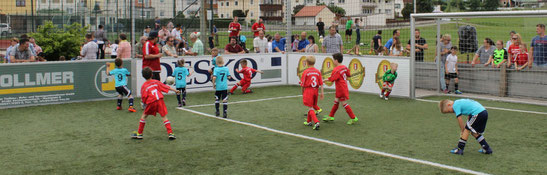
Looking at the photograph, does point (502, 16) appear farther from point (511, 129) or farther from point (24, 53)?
point (24, 53)

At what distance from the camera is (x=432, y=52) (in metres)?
18.1

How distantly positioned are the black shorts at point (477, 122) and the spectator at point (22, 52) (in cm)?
1195

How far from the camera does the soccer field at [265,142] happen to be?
27.1ft

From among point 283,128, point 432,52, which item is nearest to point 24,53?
point 283,128

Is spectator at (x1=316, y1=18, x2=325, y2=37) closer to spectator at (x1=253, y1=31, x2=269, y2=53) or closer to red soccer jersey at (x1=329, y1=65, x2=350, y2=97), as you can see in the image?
spectator at (x1=253, y1=31, x2=269, y2=53)

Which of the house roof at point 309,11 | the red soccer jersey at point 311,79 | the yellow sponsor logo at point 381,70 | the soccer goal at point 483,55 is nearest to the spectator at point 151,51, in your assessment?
the red soccer jersey at point 311,79

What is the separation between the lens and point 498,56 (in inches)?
648

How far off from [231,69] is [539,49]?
9.24 m

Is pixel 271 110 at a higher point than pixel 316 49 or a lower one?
lower

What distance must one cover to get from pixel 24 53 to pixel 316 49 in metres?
9.27

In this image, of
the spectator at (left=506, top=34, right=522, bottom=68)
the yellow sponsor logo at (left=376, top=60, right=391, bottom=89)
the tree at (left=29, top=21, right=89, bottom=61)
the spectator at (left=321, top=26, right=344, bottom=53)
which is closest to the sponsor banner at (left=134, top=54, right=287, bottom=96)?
the spectator at (left=321, top=26, right=344, bottom=53)

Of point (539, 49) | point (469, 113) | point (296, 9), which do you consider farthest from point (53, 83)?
point (539, 49)

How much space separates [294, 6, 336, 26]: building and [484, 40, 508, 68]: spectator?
642 cm

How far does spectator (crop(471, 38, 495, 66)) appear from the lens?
17047mm
